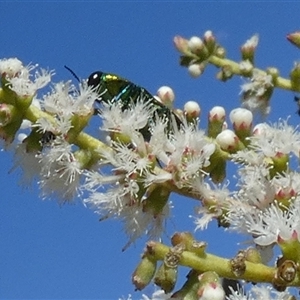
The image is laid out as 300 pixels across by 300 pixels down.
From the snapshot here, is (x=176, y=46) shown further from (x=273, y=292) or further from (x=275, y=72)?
(x=273, y=292)

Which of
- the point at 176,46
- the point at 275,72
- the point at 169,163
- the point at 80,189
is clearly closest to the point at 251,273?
the point at 169,163

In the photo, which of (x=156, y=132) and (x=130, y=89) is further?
(x=130, y=89)

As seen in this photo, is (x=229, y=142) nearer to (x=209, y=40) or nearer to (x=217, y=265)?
(x=217, y=265)

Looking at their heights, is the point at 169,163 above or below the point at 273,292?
above

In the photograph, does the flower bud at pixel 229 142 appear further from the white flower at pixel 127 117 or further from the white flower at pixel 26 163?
the white flower at pixel 26 163

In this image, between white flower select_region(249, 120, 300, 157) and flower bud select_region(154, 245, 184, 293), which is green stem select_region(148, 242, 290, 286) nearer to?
flower bud select_region(154, 245, 184, 293)

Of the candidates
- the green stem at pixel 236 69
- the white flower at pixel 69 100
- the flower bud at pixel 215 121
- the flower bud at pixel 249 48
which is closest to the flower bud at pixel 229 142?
the flower bud at pixel 215 121

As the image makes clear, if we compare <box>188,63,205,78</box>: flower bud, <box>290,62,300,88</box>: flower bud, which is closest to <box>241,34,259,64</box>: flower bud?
<box>188,63,205,78</box>: flower bud

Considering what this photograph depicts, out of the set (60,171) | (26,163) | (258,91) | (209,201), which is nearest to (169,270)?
(209,201)
